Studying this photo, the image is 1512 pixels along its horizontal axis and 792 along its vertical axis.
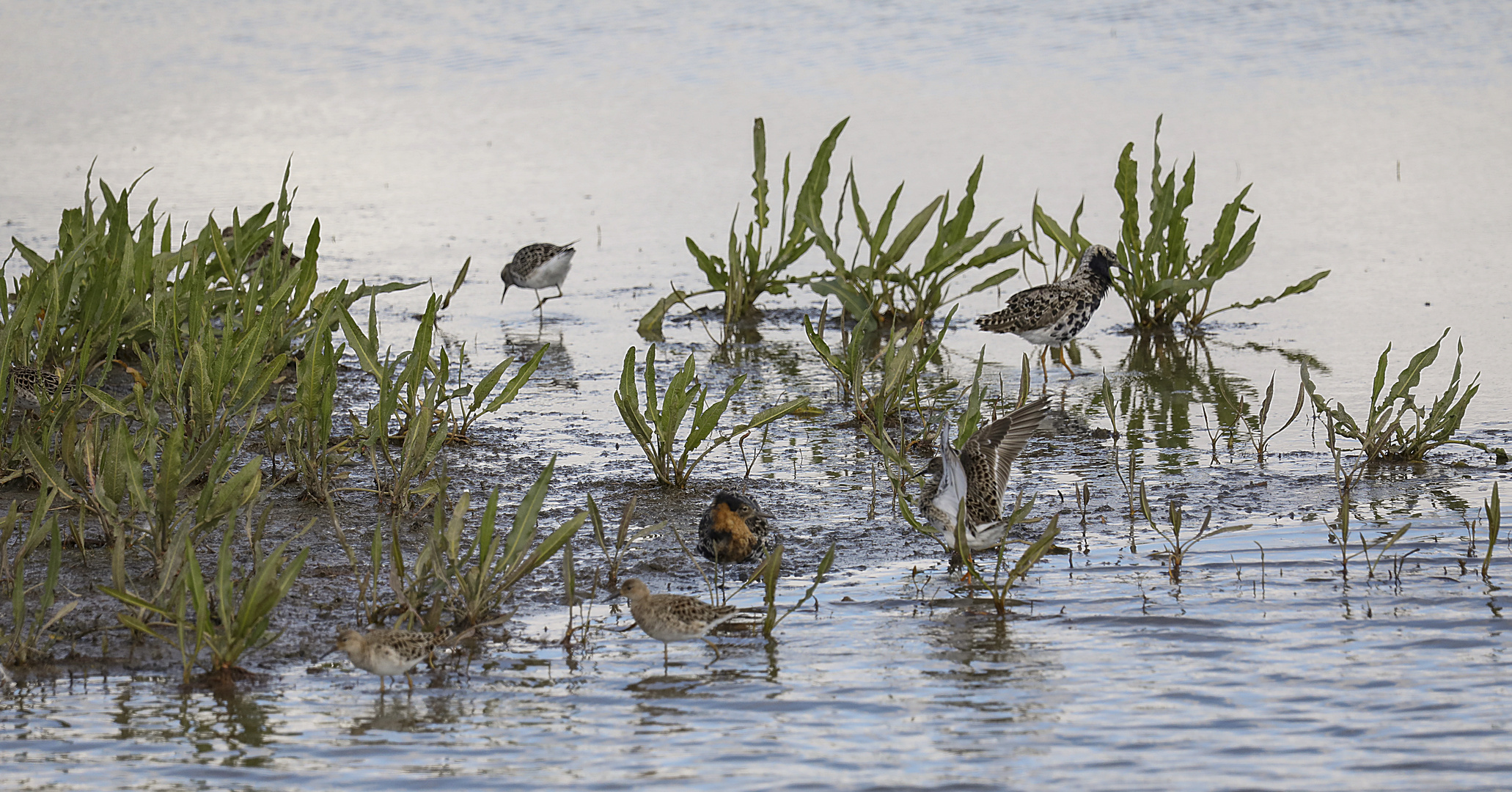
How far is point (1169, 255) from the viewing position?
1038 centimetres

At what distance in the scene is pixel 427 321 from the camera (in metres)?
7.29

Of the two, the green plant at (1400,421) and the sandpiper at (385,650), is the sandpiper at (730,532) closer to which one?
the sandpiper at (385,650)

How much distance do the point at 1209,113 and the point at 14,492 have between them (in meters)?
13.4

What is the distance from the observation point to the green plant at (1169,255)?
33.4 feet

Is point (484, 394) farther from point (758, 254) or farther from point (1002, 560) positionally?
point (758, 254)

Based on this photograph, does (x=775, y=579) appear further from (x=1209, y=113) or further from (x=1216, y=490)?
(x=1209, y=113)

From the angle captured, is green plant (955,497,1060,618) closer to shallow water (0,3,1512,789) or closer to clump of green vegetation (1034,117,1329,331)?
shallow water (0,3,1512,789)

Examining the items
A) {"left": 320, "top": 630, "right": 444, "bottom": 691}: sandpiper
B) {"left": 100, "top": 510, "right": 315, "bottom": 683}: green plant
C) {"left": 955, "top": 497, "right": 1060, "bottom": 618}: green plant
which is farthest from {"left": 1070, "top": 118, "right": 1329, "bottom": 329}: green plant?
{"left": 100, "top": 510, "right": 315, "bottom": 683}: green plant

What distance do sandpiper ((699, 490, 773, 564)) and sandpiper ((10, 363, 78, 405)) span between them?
321 cm

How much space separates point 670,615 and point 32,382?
4.06 meters

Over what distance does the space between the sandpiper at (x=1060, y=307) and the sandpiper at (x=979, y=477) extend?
2112 mm

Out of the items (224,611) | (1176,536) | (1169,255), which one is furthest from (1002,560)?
(1169,255)

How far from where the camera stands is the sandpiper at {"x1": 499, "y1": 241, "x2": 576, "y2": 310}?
1198 cm

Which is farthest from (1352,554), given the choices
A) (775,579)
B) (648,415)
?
(648,415)
